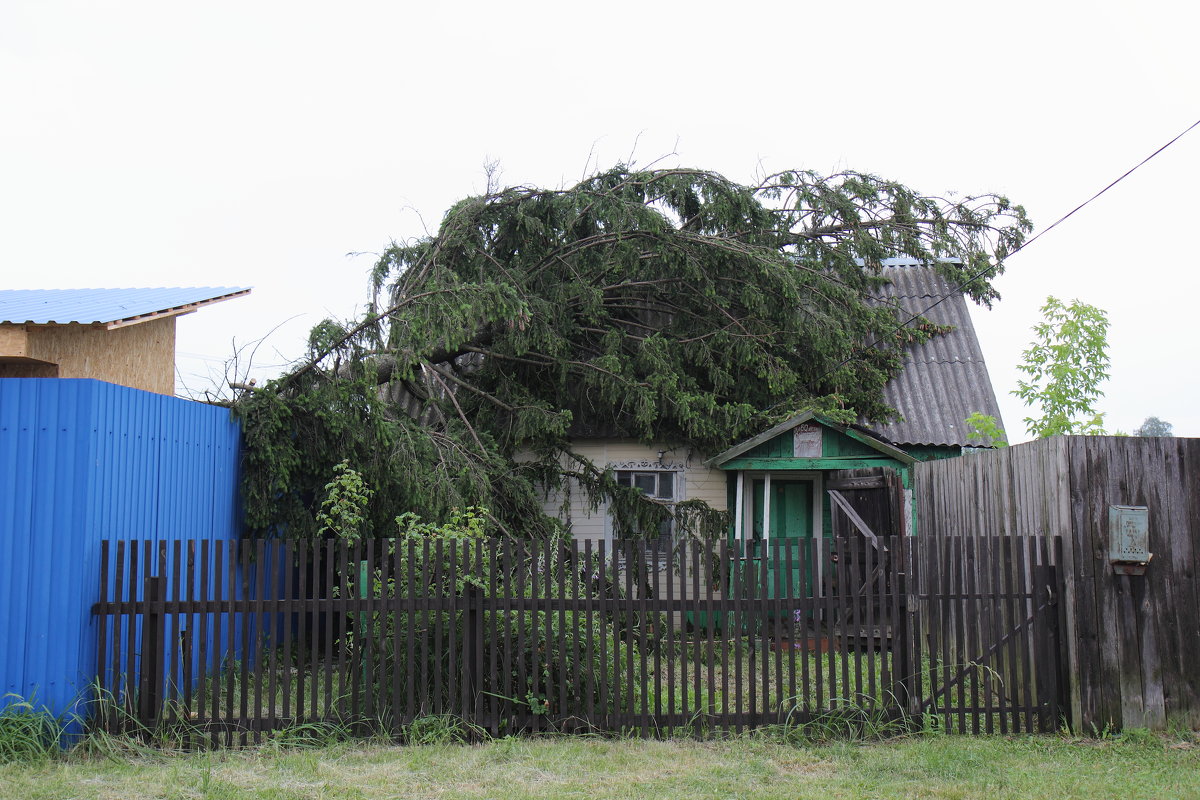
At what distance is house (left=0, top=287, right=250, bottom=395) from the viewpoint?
8352 millimetres

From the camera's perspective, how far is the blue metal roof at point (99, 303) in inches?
324

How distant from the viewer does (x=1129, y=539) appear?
250 inches

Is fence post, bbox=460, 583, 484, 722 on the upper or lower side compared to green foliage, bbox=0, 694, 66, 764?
upper

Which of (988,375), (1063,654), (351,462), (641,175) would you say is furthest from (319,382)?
(988,375)

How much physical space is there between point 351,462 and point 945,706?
18.4 feet

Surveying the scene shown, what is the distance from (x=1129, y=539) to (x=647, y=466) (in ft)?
23.6

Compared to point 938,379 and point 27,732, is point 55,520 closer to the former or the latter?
point 27,732

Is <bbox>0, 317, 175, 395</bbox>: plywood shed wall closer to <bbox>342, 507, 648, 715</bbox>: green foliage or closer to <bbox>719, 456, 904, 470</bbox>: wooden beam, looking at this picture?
<bbox>342, 507, 648, 715</bbox>: green foliage

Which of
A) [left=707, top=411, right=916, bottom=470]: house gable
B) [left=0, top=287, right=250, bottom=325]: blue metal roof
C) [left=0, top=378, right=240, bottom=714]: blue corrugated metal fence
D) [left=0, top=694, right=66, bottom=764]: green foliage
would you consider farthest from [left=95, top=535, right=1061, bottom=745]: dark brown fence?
[left=707, top=411, right=916, bottom=470]: house gable

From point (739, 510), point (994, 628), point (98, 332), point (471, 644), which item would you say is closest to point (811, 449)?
point (739, 510)

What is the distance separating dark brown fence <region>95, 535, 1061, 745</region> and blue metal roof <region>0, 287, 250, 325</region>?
289 cm

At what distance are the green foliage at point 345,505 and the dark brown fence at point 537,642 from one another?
1020 millimetres

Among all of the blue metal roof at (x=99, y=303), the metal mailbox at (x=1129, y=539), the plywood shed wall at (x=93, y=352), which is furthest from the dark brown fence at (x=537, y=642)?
the plywood shed wall at (x=93, y=352)

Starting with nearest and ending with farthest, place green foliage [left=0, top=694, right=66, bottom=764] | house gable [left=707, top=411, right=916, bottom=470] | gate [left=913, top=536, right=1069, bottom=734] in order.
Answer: green foliage [left=0, top=694, right=66, bottom=764]
gate [left=913, top=536, right=1069, bottom=734]
house gable [left=707, top=411, right=916, bottom=470]
